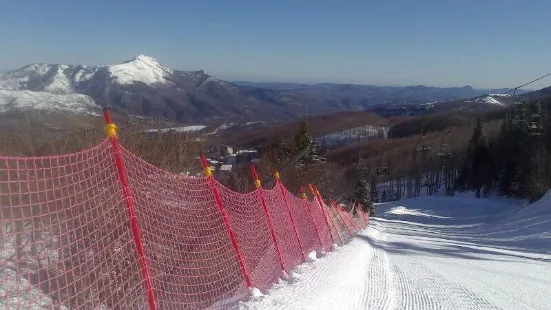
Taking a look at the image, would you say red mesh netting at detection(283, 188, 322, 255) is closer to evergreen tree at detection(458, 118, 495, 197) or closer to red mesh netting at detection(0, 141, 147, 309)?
red mesh netting at detection(0, 141, 147, 309)

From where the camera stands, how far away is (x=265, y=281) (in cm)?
722

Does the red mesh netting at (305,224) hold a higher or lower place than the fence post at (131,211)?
lower

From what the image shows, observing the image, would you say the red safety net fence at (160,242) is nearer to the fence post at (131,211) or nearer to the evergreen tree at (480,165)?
the fence post at (131,211)

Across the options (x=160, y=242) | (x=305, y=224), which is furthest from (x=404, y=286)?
(x=160, y=242)

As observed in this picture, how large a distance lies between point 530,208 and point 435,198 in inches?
1130

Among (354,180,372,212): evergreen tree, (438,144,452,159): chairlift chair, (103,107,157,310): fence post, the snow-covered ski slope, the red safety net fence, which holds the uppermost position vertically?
(103,107,157,310): fence post

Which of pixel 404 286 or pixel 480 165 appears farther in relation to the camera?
pixel 480 165

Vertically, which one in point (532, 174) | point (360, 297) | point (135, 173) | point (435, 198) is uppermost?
point (135, 173)

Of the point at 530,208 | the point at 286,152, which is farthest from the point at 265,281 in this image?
the point at 286,152

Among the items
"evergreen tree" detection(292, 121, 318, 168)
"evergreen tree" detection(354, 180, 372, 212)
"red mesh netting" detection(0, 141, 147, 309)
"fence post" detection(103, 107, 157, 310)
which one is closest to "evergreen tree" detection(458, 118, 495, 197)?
"evergreen tree" detection(354, 180, 372, 212)

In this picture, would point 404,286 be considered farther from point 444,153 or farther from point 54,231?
point 444,153

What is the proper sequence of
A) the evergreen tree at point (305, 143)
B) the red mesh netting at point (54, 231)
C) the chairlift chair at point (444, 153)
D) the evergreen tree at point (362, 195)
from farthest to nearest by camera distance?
the evergreen tree at point (362, 195)
the evergreen tree at point (305, 143)
the chairlift chair at point (444, 153)
the red mesh netting at point (54, 231)

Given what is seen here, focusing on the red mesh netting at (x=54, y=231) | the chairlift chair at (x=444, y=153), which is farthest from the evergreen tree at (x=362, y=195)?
the red mesh netting at (x=54, y=231)

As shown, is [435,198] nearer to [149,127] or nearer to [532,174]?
[532,174]
